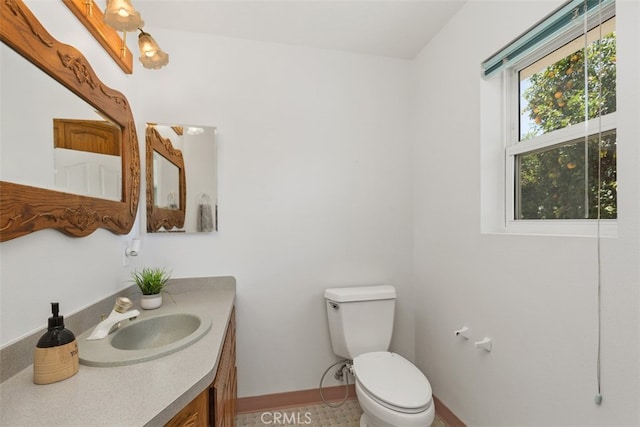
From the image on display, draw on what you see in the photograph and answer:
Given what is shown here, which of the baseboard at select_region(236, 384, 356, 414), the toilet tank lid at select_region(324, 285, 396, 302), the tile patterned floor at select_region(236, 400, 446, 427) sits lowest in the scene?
the tile patterned floor at select_region(236, 400, 446, 427)

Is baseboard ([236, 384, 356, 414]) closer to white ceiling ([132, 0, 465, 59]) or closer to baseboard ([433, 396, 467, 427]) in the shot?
baseboard ([433, 396, 467, 427])

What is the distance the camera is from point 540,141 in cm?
129

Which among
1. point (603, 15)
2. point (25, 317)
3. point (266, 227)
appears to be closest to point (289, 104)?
point (266, 227)

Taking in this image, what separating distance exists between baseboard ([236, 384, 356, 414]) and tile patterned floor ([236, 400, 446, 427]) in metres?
0.03

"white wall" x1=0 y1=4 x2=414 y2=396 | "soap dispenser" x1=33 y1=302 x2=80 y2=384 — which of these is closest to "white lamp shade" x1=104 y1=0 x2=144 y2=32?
"white wall" x1=0 y1=4 x2=414 y2=396

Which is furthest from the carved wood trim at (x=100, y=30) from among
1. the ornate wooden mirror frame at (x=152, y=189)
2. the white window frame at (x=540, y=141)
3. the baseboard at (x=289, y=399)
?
the baseboard at (x=289, y=399)

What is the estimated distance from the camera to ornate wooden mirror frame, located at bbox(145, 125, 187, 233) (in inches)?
66.1

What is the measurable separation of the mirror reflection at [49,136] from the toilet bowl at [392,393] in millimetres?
1532

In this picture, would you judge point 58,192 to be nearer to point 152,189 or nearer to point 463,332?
point 152,189

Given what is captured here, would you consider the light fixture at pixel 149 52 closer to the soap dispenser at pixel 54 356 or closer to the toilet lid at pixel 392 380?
the soap dispenser at pixel 54 356

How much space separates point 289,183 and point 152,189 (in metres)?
0.83

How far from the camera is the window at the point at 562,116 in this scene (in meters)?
1.02

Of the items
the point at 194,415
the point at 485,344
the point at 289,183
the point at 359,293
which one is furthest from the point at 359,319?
the point at 194,415

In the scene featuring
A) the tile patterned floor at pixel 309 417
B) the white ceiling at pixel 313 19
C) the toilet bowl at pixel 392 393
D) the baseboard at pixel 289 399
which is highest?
the white ceiling at pixel 313 19
